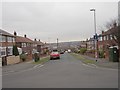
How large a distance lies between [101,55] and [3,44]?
68.6 feet

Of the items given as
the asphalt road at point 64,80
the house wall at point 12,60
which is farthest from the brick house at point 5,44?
the asphalt road at point 64,80

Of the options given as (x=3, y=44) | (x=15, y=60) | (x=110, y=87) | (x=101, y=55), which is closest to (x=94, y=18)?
(x=101, y=55)

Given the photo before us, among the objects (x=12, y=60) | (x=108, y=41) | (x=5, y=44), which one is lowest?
(x=12, y=60)

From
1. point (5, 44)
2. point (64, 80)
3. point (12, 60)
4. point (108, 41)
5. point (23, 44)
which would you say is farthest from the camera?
point (23, 44)

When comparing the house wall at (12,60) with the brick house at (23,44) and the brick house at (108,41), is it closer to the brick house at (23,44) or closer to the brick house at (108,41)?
the brick house at (108,41)

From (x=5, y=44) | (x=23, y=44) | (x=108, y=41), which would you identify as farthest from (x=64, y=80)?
(x=23, y=44)

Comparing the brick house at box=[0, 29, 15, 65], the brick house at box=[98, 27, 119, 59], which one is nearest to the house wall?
the brick house at box=[0, 29, 15, 65]

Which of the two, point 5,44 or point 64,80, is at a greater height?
point 5,44

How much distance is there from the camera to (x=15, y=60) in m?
36.2

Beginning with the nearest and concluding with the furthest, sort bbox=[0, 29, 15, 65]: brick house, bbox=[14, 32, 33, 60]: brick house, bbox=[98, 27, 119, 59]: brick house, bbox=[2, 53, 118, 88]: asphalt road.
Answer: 1. bbox=[2, 53, 118, 88]: asphalt road
2. bbox=[98, 27, 119, 59]: brick house
3. bbox=[0, 29, 15, 65]: brick house
4. bbox=[14, 32, 33, 60]: brick house

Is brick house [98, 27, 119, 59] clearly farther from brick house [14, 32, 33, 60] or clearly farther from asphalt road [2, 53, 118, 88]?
brick house [14, 32, 33, 60]

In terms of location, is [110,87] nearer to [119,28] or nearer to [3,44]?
[119,28]

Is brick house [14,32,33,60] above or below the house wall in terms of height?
above

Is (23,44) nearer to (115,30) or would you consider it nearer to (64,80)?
(115,30)
